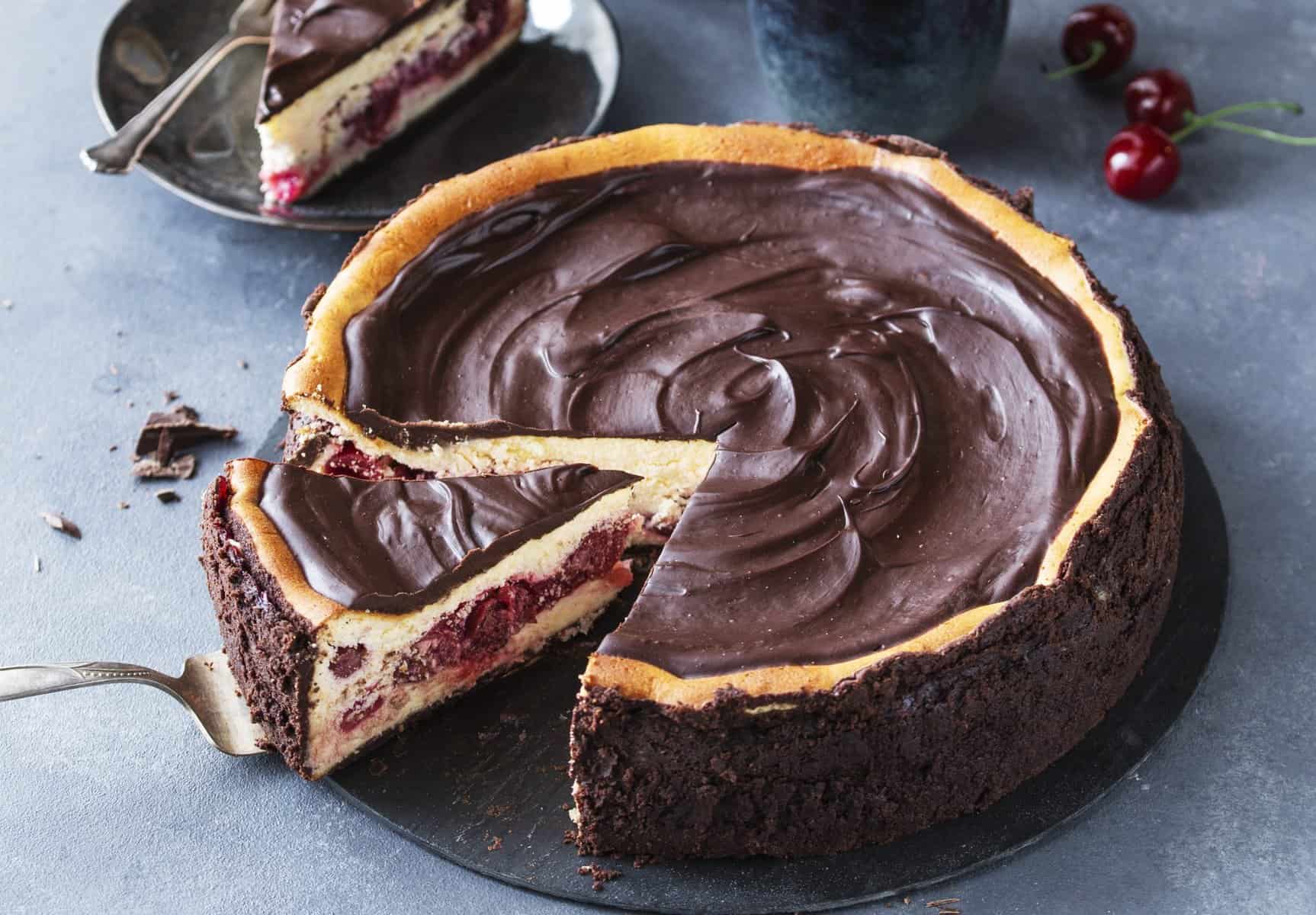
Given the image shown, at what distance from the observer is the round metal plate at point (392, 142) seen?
5598 millimetres

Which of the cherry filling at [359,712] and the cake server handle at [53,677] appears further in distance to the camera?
the cherry filling at [359,712]

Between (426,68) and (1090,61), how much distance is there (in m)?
2.60

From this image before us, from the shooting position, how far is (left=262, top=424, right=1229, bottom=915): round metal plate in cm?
364

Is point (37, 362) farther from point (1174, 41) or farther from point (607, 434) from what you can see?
point (1174, 41)

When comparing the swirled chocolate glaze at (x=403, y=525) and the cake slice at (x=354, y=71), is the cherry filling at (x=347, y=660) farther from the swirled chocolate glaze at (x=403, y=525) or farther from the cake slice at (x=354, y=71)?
the cake slice at (x=354, y=71)

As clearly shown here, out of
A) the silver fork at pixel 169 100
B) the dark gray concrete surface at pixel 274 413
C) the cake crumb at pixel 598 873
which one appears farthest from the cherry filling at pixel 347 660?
the silver fork at pixel 169 100

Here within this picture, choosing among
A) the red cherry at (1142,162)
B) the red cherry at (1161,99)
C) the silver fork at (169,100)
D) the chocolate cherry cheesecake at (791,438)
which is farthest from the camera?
the red cherry at (1161,99)

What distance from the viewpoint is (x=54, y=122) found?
609 centimetres

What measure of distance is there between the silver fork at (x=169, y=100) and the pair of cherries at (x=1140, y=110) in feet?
10.4

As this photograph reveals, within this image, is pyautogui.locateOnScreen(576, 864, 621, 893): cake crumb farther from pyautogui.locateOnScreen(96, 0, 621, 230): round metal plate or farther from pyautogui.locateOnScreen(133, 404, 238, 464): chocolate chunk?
pyautogui.locateOnScreen(96, 0, 621, 230): round metal plate

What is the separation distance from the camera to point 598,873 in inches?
145

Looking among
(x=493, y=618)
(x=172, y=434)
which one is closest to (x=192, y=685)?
(x=493, y=618)

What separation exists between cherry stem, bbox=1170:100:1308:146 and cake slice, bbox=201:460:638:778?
9.48 ft

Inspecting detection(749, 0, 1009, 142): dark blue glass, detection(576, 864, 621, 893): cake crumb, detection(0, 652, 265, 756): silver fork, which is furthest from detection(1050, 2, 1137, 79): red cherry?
detection(0, 652, 265, 756): silver fork
